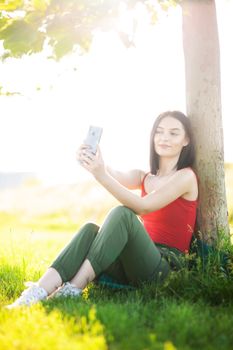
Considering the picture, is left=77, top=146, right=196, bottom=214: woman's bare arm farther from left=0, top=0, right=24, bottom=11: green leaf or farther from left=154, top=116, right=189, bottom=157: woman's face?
left=0, top=0, right=24, bottom=11: green leaf

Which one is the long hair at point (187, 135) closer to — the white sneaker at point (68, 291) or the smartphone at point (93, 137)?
the smartphone at point (93, 137)

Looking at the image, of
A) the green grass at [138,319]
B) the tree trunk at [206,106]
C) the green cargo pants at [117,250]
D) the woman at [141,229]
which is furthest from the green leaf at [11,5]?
the green grass at [138,319]

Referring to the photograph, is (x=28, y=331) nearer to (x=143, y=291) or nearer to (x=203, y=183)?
(x=143, y=291)

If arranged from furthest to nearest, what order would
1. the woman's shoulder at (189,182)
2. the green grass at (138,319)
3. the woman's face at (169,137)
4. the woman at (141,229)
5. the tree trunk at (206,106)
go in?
the tree trunk at (206,106), the woman's face at (169,137), the woman's shoulder at (189,182), the woman at (141,229), the green grass at (138,319)

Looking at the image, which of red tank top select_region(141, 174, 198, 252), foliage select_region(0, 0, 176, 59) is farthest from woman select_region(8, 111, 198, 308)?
foliage select_region(0, 0, 176, 59)

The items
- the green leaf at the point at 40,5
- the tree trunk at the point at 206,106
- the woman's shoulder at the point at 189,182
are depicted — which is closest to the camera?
the green leaf at the point at 40,5

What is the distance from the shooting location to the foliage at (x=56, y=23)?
4125 mm

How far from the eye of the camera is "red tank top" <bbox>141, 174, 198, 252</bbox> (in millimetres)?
4969

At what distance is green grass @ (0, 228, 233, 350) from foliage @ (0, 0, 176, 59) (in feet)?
5.88

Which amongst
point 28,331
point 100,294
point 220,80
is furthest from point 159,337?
point 220,80

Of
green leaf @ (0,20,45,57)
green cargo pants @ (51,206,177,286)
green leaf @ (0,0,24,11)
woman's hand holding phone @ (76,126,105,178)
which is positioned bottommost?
green cargo pants @ (51,206,177,286)

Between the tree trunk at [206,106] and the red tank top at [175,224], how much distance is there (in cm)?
30

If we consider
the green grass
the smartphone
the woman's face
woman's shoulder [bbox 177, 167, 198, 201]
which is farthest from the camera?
the woman's face

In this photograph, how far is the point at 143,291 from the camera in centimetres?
447
